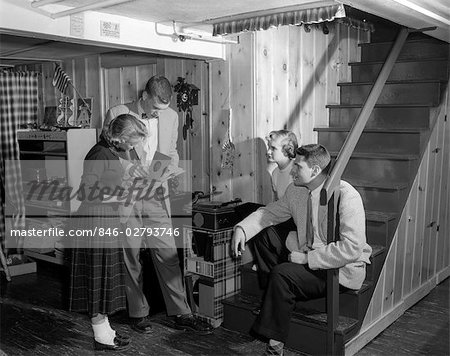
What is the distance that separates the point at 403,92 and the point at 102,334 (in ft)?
10.1

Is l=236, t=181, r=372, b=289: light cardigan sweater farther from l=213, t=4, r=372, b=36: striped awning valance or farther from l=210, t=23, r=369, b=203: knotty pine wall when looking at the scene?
l=213, t=4, r=372, b=36: striped awning valance

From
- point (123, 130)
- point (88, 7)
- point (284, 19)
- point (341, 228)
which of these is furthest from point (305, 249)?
point (88, 7)

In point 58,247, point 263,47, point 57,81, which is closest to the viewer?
point 263,47

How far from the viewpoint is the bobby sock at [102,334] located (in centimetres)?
343

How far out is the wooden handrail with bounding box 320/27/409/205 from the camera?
293 centimetres

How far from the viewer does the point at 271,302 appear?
3.08 metres

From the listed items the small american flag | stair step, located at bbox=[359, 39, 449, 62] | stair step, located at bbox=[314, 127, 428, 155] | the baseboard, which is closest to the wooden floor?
the baseboard

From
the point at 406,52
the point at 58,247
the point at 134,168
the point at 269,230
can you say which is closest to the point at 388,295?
the point at 269,230

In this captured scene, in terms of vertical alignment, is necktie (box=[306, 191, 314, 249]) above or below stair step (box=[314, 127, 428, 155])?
below

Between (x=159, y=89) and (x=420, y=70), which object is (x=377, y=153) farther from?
(x=159, y=89)

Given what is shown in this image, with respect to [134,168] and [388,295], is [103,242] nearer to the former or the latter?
[134,168]

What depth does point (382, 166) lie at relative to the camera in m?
4.05

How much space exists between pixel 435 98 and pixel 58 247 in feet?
12.1

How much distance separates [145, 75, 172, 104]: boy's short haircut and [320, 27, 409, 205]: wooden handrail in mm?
1294
